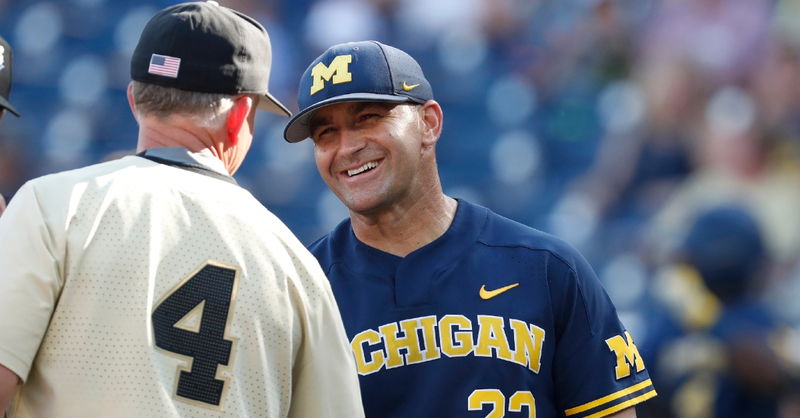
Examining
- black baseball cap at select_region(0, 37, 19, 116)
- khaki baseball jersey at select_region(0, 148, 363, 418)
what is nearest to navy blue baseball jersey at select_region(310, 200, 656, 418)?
khaki baseball jersey at select_region(0, 148, 363, 418)

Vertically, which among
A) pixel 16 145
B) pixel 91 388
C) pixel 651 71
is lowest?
pixel 91 388

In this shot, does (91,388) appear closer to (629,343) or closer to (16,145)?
(629,343)

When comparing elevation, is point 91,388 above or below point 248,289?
below

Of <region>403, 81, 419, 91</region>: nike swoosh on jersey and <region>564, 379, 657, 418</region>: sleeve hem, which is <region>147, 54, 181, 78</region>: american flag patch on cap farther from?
<region>564, 379, 657, 418</region>: sleeve hem

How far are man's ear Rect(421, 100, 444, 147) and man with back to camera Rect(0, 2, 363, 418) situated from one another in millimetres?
760

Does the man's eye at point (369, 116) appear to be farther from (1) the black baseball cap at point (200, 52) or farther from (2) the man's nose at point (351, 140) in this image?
(1) the black baseball cap at point (200, 52)

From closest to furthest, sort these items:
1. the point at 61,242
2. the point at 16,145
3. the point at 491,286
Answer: the point at 61,242 → the point at 491,286 → the point at 16,145

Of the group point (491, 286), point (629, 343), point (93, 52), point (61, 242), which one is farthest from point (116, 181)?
point (93, 52)

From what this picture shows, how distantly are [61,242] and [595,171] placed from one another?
5.39 m

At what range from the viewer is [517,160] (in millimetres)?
6938

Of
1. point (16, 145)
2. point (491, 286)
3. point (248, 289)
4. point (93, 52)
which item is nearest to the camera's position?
point (248, 289)

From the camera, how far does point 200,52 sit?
2008mm

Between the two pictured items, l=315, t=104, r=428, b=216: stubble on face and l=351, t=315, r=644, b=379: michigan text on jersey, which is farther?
A: l=315, t=104, r=428, b=216: stubble on face

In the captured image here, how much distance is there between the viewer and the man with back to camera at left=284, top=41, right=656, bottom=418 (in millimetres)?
2500
